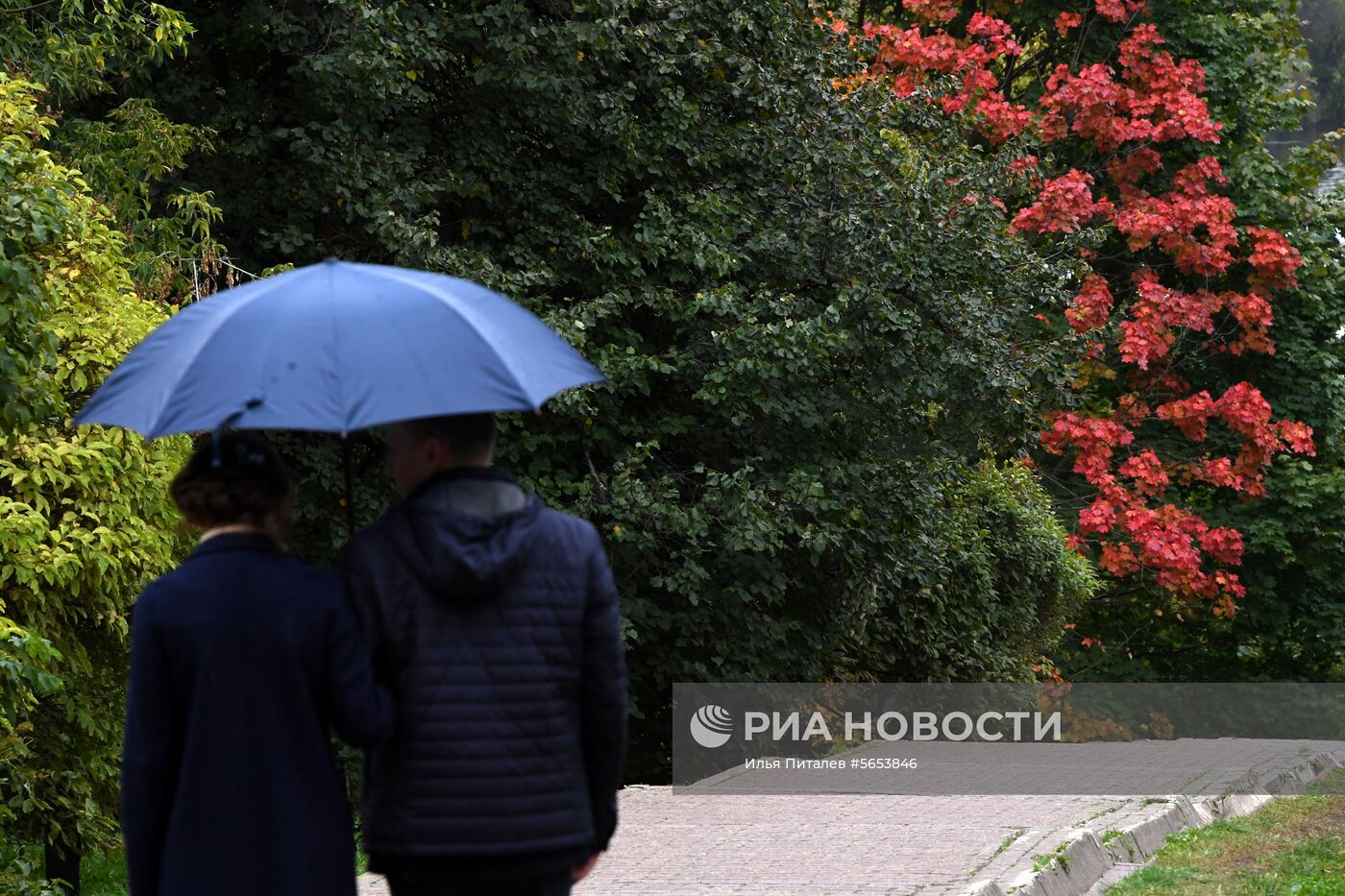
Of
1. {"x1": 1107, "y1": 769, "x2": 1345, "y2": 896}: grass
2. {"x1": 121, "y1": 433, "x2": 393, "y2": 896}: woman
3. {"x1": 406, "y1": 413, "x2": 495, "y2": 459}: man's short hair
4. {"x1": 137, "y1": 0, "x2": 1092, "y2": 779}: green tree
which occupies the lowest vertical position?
{"x1": 1107, "y1": 769, "x2": 1345, "y2": 896}: grass

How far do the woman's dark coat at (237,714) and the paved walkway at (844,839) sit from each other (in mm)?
3500

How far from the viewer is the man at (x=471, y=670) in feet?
9.49

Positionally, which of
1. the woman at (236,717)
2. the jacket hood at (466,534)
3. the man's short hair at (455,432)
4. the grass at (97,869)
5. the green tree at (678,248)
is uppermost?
the green tree at (678,248)

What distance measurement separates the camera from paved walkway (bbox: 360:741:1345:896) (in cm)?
647

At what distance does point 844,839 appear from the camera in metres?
7.45

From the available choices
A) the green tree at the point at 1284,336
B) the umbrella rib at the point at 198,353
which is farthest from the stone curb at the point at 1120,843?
the green tree at the point at 1284,336

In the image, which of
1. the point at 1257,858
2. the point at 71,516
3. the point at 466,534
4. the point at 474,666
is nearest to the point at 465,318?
the point at 466,534

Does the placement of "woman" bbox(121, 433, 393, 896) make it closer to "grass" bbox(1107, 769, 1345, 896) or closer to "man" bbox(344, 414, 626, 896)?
"man" bbox(344, 414, 626, 896)

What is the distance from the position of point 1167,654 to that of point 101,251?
1534 cm

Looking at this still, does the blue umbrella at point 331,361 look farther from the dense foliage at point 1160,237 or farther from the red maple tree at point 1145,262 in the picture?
the red maple tree at point 1145,262

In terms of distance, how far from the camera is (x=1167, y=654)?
20297 mm

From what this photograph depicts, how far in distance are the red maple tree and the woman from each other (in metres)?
14.0

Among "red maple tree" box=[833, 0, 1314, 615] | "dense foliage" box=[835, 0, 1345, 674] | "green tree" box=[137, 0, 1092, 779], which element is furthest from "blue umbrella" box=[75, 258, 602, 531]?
"red maple tree" box=[833, 0, 1314, 615]

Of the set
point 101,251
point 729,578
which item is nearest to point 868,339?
point 729,578
